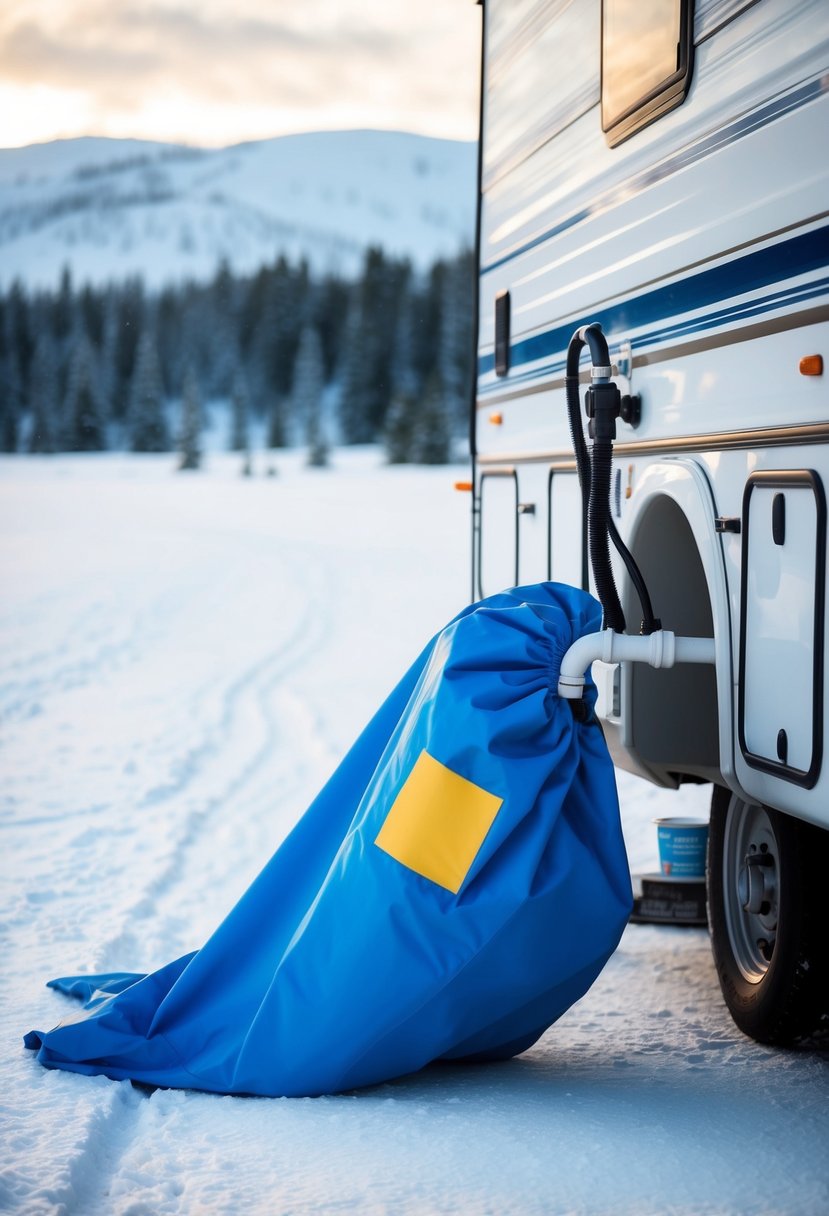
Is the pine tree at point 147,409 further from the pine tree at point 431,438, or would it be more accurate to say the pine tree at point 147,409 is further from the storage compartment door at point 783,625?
the storage compartment door at point 783,625

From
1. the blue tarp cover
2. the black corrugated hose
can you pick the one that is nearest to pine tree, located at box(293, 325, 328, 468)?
the black corrugated hose

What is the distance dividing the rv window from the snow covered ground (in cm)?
248

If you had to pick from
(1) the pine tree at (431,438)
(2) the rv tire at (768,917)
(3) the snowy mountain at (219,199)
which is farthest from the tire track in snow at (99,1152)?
(3) the snowy mountain at (219,199)

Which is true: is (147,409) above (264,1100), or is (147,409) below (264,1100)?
above

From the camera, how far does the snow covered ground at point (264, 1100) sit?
2.55 metres

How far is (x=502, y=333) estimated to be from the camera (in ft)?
17.2

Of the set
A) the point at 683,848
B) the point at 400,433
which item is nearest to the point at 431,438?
the point at 400,433

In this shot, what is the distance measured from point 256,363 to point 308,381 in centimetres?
492

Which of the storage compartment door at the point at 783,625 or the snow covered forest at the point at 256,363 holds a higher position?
the snow covered forest at the point at 256,363

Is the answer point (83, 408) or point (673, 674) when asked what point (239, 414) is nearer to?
point (83, 408)

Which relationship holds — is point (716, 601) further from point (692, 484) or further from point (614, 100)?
point (614, 100)

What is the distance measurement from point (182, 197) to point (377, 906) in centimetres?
15341

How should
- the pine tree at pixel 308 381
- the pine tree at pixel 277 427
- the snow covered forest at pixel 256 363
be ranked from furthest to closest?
the pine tree at pixel 277 427 → the pine tree at pixel 308 381 → the snow covered forest at pixel 256 363

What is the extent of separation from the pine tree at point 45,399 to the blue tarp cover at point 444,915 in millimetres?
53867
